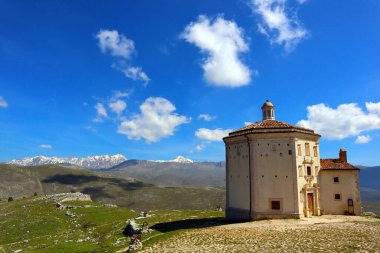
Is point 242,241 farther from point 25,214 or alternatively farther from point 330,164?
point 25,214

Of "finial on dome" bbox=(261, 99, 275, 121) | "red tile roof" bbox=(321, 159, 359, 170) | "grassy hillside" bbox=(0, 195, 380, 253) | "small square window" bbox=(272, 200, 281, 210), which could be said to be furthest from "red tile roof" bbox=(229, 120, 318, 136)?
"grassy hillside" bbox=(0, 195, 380, 253)

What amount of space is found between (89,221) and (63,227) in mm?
4529

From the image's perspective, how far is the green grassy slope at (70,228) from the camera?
35625 mm

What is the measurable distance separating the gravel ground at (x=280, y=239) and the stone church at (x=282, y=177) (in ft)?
18.9

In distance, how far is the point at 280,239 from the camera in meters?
27.3

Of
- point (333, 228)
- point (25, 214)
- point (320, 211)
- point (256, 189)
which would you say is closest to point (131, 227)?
point (256, 189)

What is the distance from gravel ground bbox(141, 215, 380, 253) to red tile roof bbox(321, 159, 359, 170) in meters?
14.1

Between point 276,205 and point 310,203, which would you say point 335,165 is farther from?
point 276,205

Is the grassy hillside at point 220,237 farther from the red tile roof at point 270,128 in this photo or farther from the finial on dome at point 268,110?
the finial on dome at point 268,110

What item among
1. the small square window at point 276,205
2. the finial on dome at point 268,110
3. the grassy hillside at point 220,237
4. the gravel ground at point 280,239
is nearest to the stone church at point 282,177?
the small square window at point 276,205

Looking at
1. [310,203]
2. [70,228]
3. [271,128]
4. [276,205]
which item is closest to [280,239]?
[276,205]

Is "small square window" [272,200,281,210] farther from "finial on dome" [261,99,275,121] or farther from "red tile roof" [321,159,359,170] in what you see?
"finial on dome" [261,99,275,121]

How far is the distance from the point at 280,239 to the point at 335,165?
25275mm

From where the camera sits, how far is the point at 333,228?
32156 millimetres
